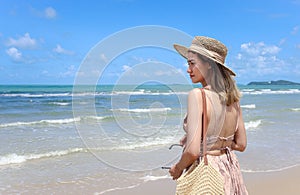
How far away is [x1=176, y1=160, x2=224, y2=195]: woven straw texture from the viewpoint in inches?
77.2

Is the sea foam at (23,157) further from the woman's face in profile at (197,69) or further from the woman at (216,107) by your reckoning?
the woman's face in profile at (197,69)

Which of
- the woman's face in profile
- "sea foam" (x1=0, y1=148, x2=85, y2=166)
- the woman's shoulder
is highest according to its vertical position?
the woman's face in profile

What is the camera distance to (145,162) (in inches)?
287

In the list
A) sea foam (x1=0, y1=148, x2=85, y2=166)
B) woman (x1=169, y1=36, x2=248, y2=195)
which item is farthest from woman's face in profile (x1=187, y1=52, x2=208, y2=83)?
sea foam (x1=0, y1=148, x2=85, y2=166)

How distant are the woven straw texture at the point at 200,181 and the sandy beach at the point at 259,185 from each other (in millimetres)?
3610

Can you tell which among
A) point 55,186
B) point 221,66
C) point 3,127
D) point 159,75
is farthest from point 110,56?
point 3,127

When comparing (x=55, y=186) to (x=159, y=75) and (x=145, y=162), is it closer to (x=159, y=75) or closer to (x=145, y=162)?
(x=145, y=162)

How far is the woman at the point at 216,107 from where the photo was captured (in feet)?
6.59

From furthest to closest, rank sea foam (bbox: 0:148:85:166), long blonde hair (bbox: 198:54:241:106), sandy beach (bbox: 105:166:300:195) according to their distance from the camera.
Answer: sea foam (bbox: 0:148:85:166)
sandy beach (bbox: 105:166:300:195)
long blonde hair (bbox: 198:54:241:106)

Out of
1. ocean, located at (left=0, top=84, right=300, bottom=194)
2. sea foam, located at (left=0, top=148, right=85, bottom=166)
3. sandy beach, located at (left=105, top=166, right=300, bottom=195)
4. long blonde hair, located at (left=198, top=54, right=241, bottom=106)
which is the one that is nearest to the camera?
long blonde hair, located at (left=198, top=54, right=241, bottom=106)

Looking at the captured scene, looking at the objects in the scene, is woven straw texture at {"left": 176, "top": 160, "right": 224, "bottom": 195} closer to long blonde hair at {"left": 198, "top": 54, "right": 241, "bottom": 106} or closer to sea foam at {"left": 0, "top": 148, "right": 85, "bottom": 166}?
long blonde hair at {"left": 198, "top": 54, "right": 241, "bottom": 106}

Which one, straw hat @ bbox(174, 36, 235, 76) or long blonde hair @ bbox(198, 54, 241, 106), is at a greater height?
straw hat @ bbox(174, 36, 235, 76)

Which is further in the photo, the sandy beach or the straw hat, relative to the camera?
the sandy beach

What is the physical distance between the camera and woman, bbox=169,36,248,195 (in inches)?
79.0
